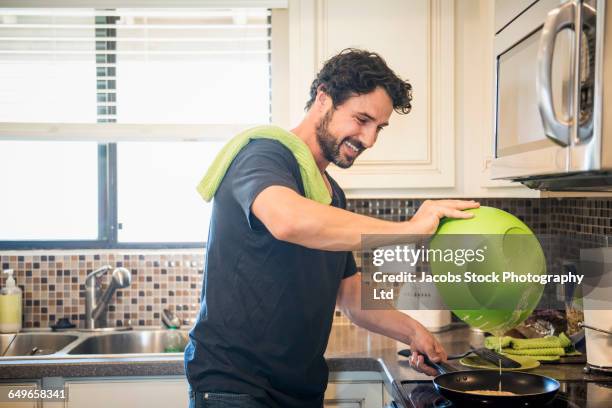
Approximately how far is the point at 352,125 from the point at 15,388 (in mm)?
1238

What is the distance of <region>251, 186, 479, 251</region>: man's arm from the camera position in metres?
1.31

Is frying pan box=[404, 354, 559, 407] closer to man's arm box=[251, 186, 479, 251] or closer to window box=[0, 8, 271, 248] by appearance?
man's arm box=[251, 186, 479, 251]

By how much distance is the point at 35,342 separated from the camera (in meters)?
2.64

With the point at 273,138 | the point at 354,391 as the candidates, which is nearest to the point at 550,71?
the point at 273,138

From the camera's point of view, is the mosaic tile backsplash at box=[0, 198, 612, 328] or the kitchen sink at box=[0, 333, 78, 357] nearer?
the kitchen sink at box=[0, 333, 78, 357]

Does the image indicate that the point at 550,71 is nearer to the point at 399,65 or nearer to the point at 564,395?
the point at 564,395

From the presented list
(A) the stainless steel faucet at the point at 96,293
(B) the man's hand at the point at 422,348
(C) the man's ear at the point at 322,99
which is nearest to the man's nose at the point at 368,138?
(C) the man's ear at the point at 322,99

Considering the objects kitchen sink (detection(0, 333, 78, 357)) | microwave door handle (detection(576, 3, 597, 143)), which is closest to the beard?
microwave door handle (detection(576, 3, 597, 143))

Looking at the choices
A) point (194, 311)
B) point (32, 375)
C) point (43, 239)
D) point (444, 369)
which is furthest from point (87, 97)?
point (444, 369)

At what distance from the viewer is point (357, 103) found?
5.74ft

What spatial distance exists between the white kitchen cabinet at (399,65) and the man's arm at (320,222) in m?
1.09

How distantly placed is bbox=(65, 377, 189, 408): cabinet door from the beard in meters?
0.86

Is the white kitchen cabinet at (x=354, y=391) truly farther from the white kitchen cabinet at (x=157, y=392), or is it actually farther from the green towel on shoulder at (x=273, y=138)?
the green towel on shoulder at (x=273, y=138)

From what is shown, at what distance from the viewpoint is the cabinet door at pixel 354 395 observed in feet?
7.09
